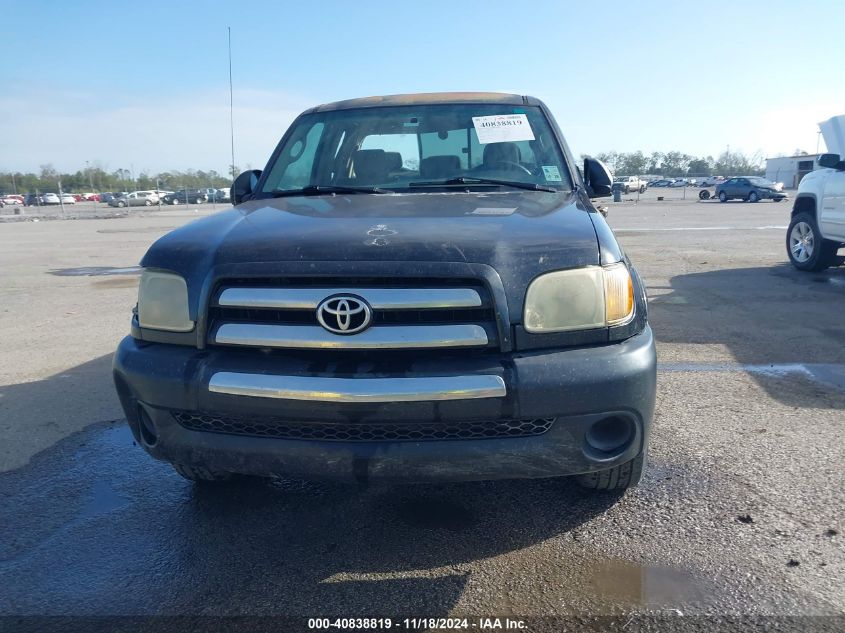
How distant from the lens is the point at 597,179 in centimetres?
411

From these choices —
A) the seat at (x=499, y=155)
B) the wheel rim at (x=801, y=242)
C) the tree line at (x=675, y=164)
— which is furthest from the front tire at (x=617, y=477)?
the tree line at (x=675, y=164)

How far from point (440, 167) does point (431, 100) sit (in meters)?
0.71

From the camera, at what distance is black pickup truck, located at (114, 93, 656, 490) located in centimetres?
233

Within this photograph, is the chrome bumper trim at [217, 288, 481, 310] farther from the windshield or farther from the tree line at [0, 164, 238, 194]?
the tree line at [0, 164, 238, 194]

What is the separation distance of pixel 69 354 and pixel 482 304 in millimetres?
4882

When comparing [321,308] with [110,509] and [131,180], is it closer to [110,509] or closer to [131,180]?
[110,509]

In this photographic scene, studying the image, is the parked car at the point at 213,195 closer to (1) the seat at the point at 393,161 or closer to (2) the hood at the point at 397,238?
(1) the seat at the point at 393,161

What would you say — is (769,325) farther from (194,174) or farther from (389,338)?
(194,174)

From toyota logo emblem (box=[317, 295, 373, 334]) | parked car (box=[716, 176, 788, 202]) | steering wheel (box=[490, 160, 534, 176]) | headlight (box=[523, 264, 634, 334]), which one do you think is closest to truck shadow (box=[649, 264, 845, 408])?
steering wheel (box=[490, 160, 534, 176])

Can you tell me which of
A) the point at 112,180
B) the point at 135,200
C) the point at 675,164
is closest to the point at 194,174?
the point at 112,180

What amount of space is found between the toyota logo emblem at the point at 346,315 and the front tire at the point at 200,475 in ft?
3.65

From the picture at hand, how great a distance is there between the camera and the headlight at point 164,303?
2605mm

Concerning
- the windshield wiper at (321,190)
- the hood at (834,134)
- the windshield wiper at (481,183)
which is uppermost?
the hood at (834,134)

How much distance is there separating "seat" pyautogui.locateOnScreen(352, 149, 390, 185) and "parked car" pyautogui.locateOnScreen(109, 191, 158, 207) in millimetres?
63050
